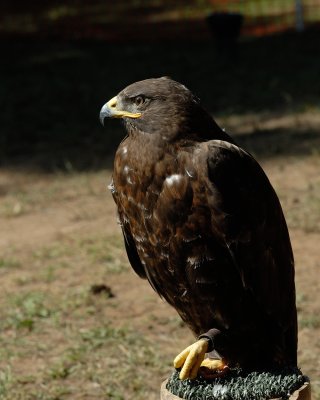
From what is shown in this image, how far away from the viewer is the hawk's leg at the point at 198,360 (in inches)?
141

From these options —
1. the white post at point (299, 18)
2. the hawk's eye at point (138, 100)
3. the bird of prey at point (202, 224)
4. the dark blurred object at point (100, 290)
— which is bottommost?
the white post at point (299, 18)

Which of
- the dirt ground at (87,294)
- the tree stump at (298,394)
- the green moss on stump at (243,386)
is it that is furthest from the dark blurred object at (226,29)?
the tree stump at (298,394)

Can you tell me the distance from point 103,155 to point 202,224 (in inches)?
234

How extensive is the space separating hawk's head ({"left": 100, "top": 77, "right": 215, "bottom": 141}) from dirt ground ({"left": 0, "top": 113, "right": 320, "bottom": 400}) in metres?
1.76

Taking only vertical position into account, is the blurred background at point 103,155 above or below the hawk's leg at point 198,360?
below

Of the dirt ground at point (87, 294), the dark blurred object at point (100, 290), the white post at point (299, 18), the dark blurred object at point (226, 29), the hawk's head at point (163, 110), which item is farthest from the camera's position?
the white post at point (299, 18)

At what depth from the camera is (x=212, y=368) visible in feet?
12.7

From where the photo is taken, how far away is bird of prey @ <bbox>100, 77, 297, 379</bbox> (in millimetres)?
3541

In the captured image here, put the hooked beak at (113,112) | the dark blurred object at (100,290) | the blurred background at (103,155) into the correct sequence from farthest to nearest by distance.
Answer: the dark blurred object at (100,290) → the blurred background at (103,155) → the hooked beak at (113,112)

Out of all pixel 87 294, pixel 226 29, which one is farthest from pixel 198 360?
pixel 226 29

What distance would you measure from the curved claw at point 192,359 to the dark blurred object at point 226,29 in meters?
9.77

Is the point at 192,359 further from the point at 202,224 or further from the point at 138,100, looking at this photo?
the point at 138,100

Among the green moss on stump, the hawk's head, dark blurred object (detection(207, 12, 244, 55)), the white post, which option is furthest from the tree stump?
the white post

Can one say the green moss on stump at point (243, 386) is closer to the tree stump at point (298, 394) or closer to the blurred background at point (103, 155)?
the tree stump at point (298, 394)
